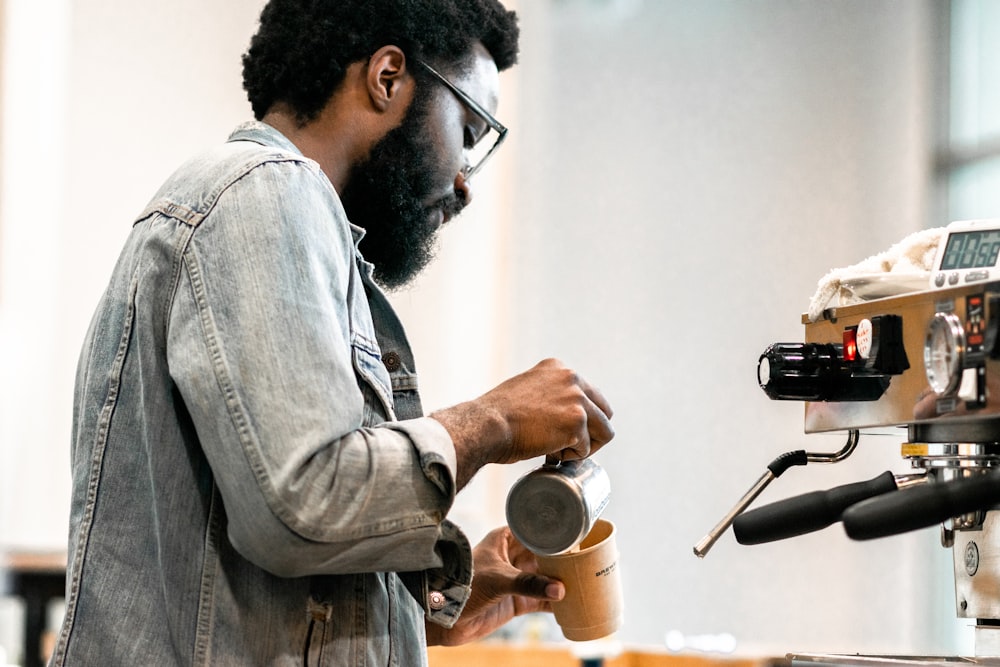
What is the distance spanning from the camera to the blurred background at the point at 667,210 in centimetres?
352

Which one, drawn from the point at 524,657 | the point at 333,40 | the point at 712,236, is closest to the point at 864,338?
the point at 333,40

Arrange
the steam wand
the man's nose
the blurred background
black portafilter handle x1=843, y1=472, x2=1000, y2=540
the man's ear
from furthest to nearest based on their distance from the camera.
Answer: the blurred background < the man's nose < the man's ear < the steam wand < black portafilter handle x1=843, y1=472, x2=1000, y2=540

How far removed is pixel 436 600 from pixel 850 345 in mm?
407

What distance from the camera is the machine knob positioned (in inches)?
38.0

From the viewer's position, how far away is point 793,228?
397cm

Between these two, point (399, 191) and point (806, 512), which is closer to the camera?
point (806, 512)

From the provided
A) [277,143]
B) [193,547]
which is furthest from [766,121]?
[193,547]

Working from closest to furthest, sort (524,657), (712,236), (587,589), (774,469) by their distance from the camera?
(774,469) < (587,589) < (524,657) < (712,236)

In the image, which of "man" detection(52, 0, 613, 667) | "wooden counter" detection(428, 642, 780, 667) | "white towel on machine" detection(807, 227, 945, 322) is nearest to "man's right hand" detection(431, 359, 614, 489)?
"man" detection(52, 0, 613, 667)

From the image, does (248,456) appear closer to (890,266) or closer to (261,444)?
(261,444)

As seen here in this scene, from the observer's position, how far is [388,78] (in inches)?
50.4

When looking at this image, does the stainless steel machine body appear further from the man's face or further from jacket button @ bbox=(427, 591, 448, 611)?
the man's face

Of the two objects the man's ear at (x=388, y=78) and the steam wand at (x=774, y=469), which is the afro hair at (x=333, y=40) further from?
the steam wand at (x=774, y=469)

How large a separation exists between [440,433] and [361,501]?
92 mm
